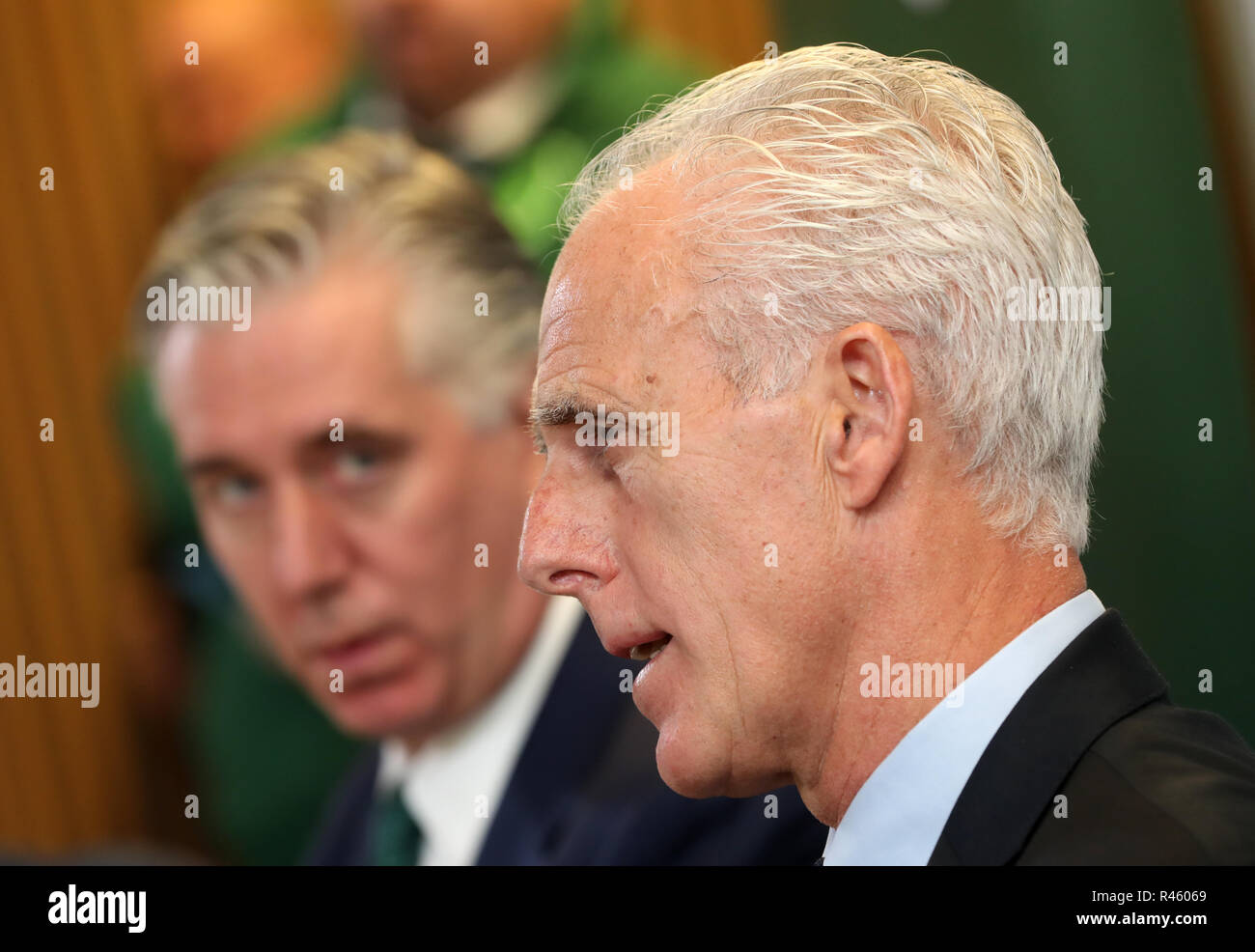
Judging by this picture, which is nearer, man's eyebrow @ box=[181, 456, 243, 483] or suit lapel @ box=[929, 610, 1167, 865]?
suit lapel @ box=[929, 610, 1167, 865]

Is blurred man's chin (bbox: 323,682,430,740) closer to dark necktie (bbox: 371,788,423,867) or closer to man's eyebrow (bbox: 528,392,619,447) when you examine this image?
dark necktie (bbox: 371,788,423,867)

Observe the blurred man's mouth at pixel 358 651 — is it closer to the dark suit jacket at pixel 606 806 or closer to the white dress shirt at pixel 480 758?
the white dress shirt at pixel 480 758

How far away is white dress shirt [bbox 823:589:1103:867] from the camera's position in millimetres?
860

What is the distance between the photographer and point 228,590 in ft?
6.14

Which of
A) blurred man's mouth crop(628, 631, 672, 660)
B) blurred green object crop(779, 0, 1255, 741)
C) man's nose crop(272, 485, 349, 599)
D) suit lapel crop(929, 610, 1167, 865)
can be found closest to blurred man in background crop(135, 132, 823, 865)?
man's nose crop(272, 485, 349, 599)

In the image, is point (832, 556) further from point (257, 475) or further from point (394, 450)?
point (257, 475)

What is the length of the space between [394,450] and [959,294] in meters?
1.04

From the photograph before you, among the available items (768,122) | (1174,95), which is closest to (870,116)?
(768,122)

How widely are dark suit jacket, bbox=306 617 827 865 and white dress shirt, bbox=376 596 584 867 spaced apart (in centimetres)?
4

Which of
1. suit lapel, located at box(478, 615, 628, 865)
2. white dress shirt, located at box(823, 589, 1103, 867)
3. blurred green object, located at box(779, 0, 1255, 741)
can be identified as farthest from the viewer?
blurred green object, located at box(779, 0, 1255, 741)

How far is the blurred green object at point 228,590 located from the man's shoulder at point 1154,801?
1153mm

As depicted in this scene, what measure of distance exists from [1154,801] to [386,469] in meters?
1.21

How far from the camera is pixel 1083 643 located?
2.84 ft

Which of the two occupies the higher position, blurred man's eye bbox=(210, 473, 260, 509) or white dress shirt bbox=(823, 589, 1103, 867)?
blurred man's eye bbox=(210, 473, 260, 509)
